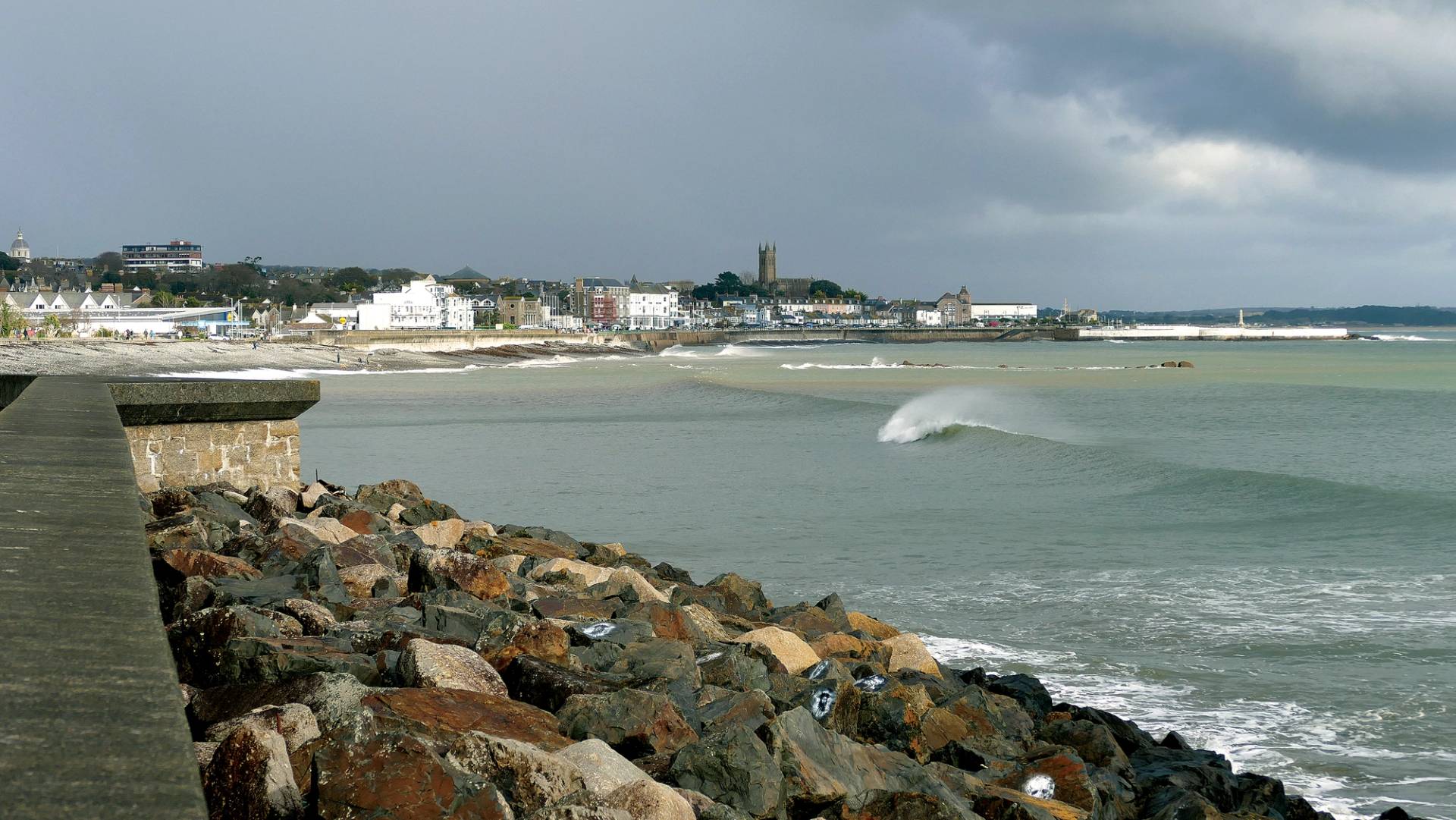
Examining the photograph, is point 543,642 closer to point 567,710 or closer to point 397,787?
point 567,710

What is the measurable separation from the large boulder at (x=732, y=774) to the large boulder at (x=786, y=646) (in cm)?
251

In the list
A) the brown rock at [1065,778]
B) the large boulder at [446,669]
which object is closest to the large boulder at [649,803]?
the large boulder at [446,669]

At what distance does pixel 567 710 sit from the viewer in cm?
365

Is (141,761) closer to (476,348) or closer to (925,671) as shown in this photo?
(925,671)

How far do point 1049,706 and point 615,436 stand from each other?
1986cm

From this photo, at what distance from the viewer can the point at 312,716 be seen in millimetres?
2771

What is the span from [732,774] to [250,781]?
1352 millimetres

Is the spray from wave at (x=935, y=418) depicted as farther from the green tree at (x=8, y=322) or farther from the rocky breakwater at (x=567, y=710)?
the green tree at (x=8, y=322)

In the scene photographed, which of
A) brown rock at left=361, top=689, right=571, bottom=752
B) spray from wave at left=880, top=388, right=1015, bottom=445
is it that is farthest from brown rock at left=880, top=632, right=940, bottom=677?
spray from wave at left=880, top=388, right=1015, bottom=445

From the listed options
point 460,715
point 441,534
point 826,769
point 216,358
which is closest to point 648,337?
point 216,358

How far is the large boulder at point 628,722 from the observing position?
3559mm

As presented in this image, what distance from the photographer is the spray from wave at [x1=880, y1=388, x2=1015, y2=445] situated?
2589 cm

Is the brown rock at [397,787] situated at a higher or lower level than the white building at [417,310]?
lower

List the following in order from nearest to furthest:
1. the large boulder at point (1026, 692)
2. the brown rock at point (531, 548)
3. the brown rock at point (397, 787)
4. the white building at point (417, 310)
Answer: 1. the brown rock at point (397, 787)
2. the large boulder at point (1026, 692)
3. the brown rock at point (531, 548)
4. the white building at point (417, 310)
